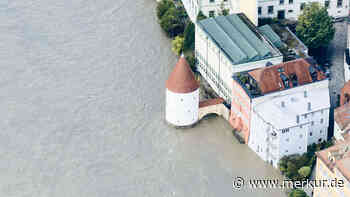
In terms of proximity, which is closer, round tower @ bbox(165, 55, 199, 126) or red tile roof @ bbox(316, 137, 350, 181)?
red tile roof @ bbox(316, 137, 350, 181)

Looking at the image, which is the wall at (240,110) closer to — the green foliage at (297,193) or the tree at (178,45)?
the green foliage at (297,193)

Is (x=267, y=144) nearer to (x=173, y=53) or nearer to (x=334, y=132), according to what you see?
(x=334, y=132)

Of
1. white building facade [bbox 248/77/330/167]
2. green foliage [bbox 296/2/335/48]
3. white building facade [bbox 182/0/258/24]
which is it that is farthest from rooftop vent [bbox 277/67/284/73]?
white building facade [bbox 182/0/258/24]

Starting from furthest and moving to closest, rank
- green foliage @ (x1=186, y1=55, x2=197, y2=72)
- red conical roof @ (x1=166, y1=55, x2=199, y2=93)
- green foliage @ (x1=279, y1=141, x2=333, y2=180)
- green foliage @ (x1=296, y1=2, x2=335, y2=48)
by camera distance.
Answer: green foliage @ (x1=186, y1=55, x2=197, y2=72)
green foliage @ (x1=296, y1=2, x2=335, y2=48)
red conical roof @ (x1=166, y1=55, x2=199, y2=93)
green foliage @ (x1=279, y1=141, x2=333, y2=180)

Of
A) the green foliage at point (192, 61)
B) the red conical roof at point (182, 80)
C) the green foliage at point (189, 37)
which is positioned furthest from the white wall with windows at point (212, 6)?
the red conical roof at point (182, 80)

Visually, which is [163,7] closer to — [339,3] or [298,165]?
[339,3]

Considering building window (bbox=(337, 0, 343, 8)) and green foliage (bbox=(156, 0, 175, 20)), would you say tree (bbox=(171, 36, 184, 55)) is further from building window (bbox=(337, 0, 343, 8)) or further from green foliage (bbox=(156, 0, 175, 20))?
building window (bbox=(337, 0, 343, 8))

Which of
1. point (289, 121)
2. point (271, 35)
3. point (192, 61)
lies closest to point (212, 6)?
point (192, 61)
